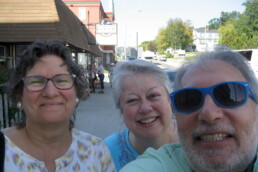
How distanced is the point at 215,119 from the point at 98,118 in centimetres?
809

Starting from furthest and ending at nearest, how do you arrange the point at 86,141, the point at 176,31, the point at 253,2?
the point at 176,31 < the point at 253,2 < the point at 86,141

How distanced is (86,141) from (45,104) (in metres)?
0.49

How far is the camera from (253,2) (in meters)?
62.0

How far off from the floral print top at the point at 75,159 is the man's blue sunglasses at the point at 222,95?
875 millimetres

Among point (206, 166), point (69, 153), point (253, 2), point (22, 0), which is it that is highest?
point (253, 2)

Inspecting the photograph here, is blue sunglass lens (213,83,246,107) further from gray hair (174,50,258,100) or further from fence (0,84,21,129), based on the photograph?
fence (0,84,21,129)

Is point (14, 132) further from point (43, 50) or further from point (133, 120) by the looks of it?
point (133, 120)

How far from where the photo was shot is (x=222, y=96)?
144cm

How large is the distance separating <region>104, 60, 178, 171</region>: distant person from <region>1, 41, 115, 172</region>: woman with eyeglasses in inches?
16.4

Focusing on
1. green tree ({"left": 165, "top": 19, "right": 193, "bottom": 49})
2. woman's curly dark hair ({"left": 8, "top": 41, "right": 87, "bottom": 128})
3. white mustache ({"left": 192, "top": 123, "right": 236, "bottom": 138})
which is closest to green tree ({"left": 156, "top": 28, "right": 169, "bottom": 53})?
green tree ({"left": 165, "top": 19, "right": 193, "bottom": 49})

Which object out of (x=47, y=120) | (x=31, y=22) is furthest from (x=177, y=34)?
(x=47, y=120)

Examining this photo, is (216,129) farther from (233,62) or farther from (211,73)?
(233,62)

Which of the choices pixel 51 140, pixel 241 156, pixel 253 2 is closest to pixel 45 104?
pixel 51 140

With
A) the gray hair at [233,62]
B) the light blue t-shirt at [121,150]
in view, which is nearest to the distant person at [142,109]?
the light blue t-shirt at [121,150]
